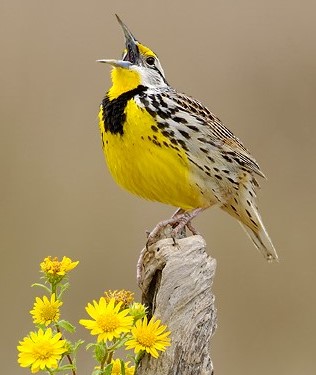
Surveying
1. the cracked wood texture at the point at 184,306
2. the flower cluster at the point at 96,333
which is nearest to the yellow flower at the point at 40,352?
the flower cluster at the point at 96,333

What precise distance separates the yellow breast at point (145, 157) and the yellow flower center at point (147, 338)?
50 centimetres

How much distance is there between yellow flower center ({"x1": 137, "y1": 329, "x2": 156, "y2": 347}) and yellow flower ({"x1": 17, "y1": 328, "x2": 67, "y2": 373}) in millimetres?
77

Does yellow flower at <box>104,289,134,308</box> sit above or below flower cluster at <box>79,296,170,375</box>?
above

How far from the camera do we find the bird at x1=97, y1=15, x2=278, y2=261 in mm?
1490

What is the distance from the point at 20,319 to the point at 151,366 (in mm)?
1533

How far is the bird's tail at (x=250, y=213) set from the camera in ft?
5.36

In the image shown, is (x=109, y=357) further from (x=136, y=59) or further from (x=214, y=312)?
(x=136, y=59)

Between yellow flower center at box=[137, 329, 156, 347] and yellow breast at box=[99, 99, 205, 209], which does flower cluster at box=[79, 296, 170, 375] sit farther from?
yellow breast at box=[99, 99, 205, 209]

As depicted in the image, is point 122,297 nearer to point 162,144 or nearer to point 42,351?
point 42,351

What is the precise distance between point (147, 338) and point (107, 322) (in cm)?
5

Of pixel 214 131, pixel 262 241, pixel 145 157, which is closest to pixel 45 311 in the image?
pixel 145 157

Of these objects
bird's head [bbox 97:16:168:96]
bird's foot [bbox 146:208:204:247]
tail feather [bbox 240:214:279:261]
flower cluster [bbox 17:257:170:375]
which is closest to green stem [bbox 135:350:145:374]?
flower cluster [bbox 17:257:170:375]

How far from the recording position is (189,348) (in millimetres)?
1159

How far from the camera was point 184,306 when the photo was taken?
3.85ft
